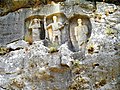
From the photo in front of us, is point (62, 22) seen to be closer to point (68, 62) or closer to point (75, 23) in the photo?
point (75, 23)

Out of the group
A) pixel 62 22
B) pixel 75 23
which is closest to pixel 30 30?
pixel 62 22

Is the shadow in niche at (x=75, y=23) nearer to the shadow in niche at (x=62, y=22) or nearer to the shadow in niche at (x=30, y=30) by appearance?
the shadow in niche at (x=62, y=22)

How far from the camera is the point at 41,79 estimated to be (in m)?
11.0

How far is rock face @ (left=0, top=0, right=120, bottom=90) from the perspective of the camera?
10.8 metres

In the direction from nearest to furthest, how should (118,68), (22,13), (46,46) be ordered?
(118,68) < (46,46) < (22,13)

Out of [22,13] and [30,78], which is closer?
[30,78]

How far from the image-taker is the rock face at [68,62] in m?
10.8

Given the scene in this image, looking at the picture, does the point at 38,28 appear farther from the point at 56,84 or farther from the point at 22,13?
the point at 56,84

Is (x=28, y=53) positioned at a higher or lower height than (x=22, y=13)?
lower

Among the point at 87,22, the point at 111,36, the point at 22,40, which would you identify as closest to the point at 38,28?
the point at 22,40

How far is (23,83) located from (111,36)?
274 cm

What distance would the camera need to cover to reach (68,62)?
11148 mm

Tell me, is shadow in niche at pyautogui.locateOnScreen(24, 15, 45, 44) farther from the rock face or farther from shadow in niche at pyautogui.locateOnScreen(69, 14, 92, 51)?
shadow in niche at pyautogui.locateOnScreen(69, 14, 92, 51)

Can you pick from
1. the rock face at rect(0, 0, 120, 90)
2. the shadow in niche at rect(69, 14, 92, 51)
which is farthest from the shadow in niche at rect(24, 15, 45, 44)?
the shadow in niche at rect(69, 14, 92, 51)
